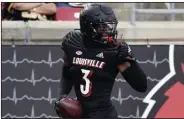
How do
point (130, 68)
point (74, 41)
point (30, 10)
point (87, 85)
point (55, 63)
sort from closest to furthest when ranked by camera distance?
point (130, 68) → point (87, 85) → point (74, 41) → point (55, 63) → point (30, 10)

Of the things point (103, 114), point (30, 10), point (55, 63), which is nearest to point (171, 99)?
point (55, 63)

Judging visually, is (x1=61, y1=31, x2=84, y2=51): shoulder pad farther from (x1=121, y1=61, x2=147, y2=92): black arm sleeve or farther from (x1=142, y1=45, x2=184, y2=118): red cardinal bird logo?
(x1=142, y1=45, x2=184, y2=118): red cardinal bird logo

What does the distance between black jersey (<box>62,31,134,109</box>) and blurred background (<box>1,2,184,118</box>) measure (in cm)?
234

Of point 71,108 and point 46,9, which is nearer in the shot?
point 71,108

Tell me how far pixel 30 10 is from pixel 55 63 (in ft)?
2.89

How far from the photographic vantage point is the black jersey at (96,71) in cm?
357

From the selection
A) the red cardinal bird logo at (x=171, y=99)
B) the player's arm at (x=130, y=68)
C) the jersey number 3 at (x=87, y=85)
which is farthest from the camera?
the red cardinal bird logo at (x=171, y=99)

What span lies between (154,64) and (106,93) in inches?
101

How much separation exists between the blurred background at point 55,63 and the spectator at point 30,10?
0.73 feet

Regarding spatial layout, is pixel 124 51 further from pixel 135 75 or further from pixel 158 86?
pixel 158 86

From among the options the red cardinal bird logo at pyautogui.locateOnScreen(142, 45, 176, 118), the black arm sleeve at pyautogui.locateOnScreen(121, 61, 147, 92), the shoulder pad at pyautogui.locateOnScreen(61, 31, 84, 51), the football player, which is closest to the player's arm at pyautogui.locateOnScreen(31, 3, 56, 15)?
the red cardinal bird logo at pyautogui.locateOnScreen(142, 45, 176, 118)

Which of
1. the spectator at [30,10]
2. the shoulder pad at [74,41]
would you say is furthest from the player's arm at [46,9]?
the shoulder pad at [74,41]

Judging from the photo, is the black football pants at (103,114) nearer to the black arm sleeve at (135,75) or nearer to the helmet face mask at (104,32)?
the black arm sleeve at (135,75)

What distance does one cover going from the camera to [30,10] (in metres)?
6.66
